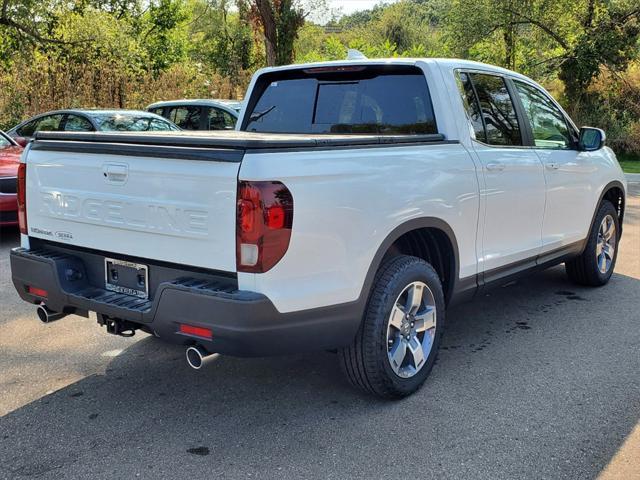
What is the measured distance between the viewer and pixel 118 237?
341 cm

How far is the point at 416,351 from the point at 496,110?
1.96 m

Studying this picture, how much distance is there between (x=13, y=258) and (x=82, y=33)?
1980 cm

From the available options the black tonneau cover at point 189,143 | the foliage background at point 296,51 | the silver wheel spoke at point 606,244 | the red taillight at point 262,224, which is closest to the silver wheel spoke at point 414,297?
the black tonneau cover at point 189,143

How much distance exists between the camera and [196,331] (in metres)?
3.05

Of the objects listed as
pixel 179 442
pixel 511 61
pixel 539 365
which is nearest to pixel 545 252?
pixel 539 365

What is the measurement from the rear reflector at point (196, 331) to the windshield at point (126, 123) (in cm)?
775

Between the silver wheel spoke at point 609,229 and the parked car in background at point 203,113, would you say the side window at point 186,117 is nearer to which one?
the parked car in background at point 203,113

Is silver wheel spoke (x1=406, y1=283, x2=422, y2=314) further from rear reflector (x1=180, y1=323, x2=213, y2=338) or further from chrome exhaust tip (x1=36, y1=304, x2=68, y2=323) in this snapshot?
chrome exhaust tip (x1=36, y1=304, x2=68, y2=323)

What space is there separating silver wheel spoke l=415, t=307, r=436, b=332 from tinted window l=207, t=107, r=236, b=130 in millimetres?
8712

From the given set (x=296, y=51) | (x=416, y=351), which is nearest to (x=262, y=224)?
(x=416, y=351)

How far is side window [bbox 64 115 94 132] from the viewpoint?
10.3 metres

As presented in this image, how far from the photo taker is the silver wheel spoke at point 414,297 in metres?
3.74

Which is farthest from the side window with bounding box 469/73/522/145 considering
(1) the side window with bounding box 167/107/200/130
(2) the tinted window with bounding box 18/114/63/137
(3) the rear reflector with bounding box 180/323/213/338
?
(1) the side window with bounding box 167/107/200/130

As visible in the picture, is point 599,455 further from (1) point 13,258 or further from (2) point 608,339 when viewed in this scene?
(1) point 13,258
